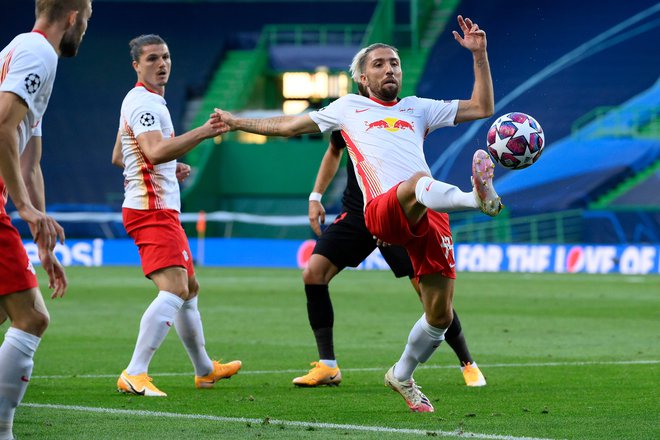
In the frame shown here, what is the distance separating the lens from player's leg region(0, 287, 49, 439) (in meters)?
5.53

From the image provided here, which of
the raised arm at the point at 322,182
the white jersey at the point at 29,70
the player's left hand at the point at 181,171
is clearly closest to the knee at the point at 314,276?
the raised arm at the point at 322,182

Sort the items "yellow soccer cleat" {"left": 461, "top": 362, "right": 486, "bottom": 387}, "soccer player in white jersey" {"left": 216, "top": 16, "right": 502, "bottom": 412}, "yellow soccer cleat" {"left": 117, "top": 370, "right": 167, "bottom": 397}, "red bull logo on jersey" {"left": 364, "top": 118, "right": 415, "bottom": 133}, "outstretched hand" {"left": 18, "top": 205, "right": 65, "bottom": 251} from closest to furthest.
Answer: "outstretched hand" {"left": 18, "top": 205, "right": 65, "bottom": 251} < "soccer player in white jersey" {"left": 216, "top": 16, "right": 502, "bottom": 412} < "red bull logo on jersey" {"left": 364, "top": 118, "right": 415, "bottom": 133} < "yellow soccer cleat" {"left": 117, "top": 370, "right": 167, "bottom": 397} < "yellow soccer cleat" {"left": 461, "top": 362, "right": 486, "bottom": 387}

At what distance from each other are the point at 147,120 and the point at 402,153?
5.53 feet

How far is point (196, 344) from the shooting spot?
869 centimetres

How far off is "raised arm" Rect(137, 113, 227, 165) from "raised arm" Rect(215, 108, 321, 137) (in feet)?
0.38

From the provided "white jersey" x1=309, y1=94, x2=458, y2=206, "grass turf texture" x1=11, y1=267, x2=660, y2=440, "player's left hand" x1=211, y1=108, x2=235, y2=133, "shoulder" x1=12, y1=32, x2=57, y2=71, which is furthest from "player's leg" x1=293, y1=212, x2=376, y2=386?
"shoulder" x1=12, y1=32, x2=57, y2=71

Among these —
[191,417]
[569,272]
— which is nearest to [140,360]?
[191,417]

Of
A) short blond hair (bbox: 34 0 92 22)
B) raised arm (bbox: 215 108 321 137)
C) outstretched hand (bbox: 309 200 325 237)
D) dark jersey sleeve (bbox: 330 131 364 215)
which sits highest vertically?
short blond hair (bbox: 34 0 92 22)

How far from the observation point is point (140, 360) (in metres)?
8.23

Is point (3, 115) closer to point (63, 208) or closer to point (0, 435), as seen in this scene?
point (0, 435)

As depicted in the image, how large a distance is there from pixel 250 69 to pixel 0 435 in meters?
35.3

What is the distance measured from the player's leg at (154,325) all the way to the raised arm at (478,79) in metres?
2.12

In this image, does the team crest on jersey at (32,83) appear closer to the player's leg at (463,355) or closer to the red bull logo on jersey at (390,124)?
the red bull logo on jersey at (390,124)

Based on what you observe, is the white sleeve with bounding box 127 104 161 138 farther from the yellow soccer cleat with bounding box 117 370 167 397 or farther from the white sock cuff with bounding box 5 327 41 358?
the white sock cuff with bounding box 5 327 41 358
